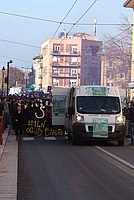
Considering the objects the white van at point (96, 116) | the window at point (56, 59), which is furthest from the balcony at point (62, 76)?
the white van at point (96, 116)

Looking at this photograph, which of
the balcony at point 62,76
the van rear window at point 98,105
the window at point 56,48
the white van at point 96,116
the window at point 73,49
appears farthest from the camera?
the balcony at point 62,76

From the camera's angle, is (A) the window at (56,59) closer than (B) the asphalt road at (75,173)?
No

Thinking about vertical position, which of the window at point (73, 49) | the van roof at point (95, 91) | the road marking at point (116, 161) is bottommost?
the road marking at point (116, 161)

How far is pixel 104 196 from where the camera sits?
10023 mm

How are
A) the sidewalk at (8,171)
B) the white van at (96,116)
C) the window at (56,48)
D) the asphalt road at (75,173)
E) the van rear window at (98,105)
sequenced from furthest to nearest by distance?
the window at (56,48) < the van rear window at (98,105) < the white van at (96,116) < the asphalt road at (75,173) < the sidewalk at (8,171)

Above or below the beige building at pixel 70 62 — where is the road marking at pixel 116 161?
below

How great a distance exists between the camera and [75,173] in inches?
516

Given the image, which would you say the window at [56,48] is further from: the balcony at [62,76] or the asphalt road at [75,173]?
the asphalt road at [75,173]

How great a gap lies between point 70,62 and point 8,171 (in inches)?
3801

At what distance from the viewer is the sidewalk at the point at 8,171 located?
1020 centimetres

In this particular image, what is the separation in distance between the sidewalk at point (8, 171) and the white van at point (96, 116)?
98.6 inches

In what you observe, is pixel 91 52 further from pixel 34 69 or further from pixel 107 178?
pixel 107 178

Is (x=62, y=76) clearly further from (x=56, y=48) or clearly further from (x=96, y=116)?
(x=96, y=116)

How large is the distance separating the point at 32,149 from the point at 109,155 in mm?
3280
